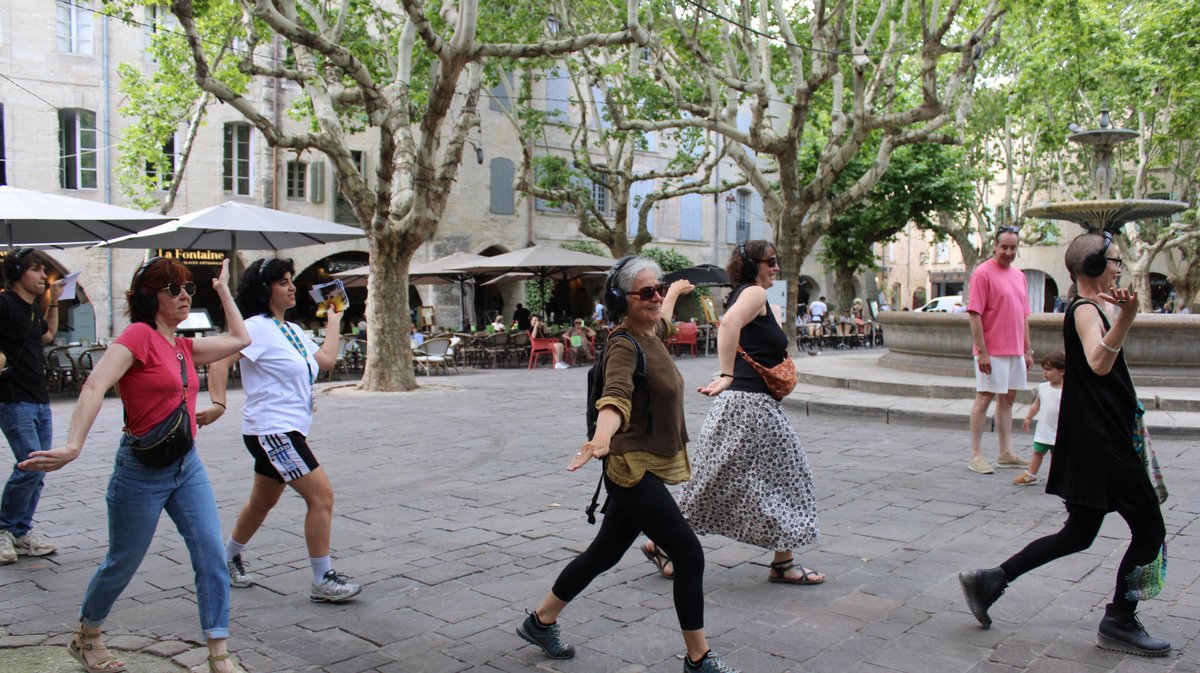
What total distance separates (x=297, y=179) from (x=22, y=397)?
71.9 ft

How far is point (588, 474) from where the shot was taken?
25.9 ft

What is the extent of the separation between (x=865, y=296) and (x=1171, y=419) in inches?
1355

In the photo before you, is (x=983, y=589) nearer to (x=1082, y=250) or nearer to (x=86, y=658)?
(x=1082, y=250)

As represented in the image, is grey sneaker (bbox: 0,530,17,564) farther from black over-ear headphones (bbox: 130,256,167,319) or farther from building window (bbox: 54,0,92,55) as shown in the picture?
building window (bbox: 54,0,92,55)

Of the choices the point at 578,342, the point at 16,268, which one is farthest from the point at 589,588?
the point at 578,342

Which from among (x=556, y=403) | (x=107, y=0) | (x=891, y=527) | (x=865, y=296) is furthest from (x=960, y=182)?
(x=891, y=527)

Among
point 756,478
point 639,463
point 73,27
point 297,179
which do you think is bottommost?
point 756,478

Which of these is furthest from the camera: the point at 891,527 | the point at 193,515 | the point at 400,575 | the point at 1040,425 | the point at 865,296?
the point at 865,296

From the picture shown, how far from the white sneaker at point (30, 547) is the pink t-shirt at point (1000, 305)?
636 centimetres

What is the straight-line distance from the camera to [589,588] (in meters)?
4.74

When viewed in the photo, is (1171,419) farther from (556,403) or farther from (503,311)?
(503,311)

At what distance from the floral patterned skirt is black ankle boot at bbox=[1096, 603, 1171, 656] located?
4.16 ft

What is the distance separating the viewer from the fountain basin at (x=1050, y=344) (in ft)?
35.7

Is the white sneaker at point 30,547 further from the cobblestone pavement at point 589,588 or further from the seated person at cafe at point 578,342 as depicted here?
the seated person at cafe at point 578,342
